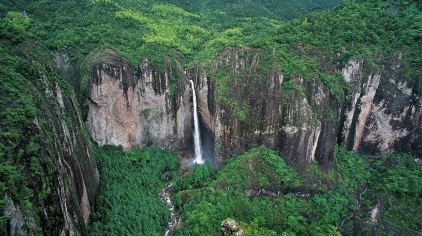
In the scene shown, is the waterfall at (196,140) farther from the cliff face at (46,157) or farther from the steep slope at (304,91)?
the cliff face at (46,157)

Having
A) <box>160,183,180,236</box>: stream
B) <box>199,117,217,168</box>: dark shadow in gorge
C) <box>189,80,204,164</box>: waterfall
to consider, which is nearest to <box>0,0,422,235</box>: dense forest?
<box>160,183,180,236</box>: stream

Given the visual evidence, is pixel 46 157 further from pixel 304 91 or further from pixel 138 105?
pixel 304 91

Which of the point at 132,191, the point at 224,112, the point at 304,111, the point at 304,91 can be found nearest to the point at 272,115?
the point at 304,111

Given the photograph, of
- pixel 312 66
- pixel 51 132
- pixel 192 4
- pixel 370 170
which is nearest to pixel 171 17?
pixel 192 4

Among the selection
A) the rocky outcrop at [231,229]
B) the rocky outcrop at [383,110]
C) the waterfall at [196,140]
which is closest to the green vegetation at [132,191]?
the waterfall at [196,140]

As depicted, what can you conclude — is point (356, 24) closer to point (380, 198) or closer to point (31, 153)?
point (380, 198)

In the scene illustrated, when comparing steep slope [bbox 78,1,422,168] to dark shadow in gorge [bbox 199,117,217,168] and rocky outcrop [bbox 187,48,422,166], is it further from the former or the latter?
dark shadow in gorge [bbox 199,117,217,168]
